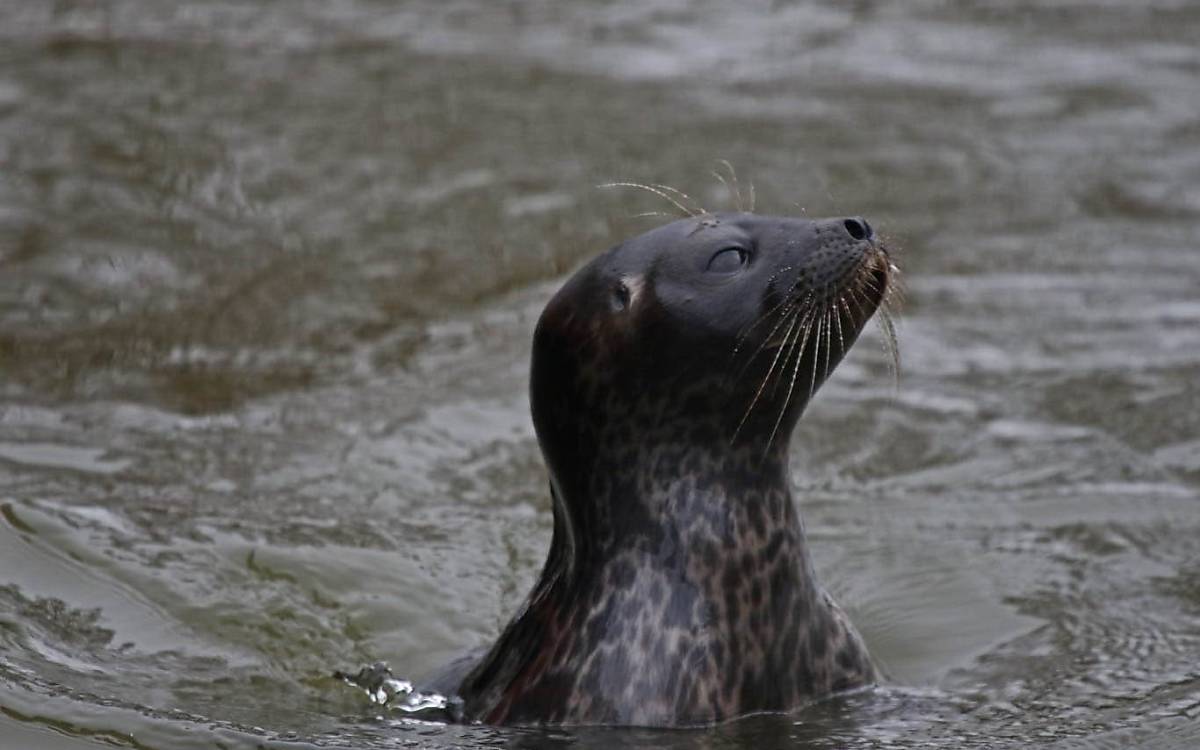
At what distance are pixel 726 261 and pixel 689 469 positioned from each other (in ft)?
1.81

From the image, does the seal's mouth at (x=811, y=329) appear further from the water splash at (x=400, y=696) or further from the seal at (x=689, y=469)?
the water splash at (x=400, y=696)

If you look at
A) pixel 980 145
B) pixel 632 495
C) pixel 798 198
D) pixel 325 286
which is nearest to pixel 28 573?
pixel 632 495

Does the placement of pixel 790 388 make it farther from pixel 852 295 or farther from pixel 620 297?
pixel 620 297

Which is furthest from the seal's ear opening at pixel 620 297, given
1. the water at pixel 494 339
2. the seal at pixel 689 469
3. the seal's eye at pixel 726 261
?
the water at pixel 494 339

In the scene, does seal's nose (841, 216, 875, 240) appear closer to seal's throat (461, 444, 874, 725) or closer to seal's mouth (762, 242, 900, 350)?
seal's mouth (762, 242, 900, 350)

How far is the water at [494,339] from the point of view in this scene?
671 centimetres

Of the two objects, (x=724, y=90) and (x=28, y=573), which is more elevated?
(x=724, y=90)

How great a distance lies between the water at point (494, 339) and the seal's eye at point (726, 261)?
1151 mm

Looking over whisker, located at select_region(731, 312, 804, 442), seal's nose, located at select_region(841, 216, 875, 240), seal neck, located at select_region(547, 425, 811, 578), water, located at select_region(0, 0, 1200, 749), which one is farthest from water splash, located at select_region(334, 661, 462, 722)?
seal's nose, located at select_region(841, 216, 875, 240)

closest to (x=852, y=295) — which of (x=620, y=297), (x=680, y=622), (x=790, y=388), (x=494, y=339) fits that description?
(x=790, y=388)

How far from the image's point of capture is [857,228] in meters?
5.74

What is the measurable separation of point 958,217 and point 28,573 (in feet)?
21.1

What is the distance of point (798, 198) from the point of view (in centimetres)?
1235

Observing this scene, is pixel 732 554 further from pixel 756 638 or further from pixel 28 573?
pixel 28 573
